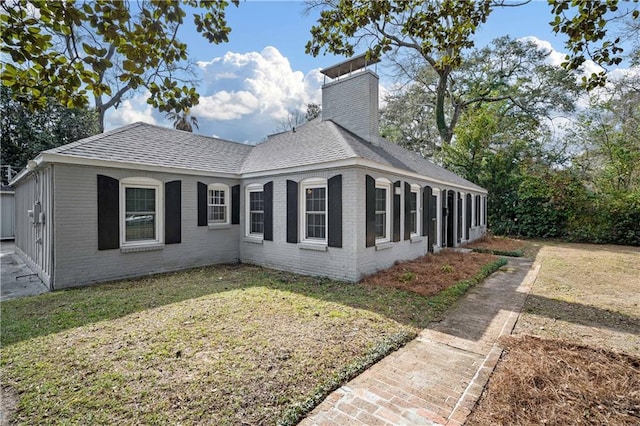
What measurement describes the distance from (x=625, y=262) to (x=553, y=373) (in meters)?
11.5

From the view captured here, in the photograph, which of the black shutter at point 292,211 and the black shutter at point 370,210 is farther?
the black shutter at point 292,211

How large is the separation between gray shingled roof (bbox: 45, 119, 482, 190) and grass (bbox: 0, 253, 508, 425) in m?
3.50

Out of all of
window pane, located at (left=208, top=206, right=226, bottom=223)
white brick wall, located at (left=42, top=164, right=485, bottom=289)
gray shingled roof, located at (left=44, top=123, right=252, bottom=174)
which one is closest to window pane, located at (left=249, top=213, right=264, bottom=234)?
white brick wall, located at (left=42, top=164, right=485, bottom=289)

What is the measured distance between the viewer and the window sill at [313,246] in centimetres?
815

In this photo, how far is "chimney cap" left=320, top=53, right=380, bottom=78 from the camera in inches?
412

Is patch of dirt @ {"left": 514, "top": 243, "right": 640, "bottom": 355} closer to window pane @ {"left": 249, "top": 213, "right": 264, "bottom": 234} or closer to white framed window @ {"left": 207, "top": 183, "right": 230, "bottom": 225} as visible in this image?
window pane @ {"left": 249, "top": 213, "right": 264, "bottom": 234}

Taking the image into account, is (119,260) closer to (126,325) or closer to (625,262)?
(126,325)

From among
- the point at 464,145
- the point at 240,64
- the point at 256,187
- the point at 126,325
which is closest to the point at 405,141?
the point at 464,145

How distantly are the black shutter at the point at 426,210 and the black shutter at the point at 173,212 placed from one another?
27.5 feet

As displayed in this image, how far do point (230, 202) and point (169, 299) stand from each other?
484 centimetres

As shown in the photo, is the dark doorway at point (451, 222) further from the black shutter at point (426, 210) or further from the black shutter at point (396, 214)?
the black shutter at point (396, 214)

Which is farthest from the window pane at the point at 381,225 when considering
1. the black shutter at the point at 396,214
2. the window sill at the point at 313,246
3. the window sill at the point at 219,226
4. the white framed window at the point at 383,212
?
the window sill at the point at 219,226

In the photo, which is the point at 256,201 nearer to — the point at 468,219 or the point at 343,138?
the point at 343,138

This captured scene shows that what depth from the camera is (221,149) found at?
38.4 ft
